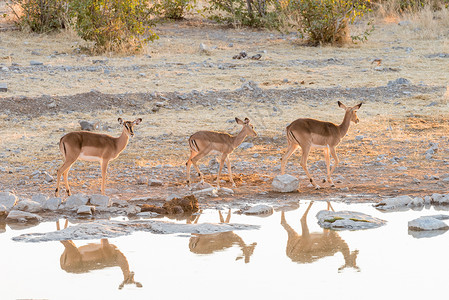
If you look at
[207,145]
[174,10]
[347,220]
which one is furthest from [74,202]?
[174,10]

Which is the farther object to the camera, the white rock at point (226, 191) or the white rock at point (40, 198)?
the white rock at point (226, 191)

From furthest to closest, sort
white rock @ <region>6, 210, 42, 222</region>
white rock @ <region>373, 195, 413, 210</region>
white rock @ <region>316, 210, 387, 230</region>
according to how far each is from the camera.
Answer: white rock @ <region>373, 195, 413, 210</region> → white rock @ <region>6, 210, 42, 222</region> → white rock @ <region>316, 210, 387, 230</region>

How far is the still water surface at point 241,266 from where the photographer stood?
5.86 m

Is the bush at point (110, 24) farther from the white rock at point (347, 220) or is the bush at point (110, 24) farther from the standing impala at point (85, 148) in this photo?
the white rock at point (347, 220)

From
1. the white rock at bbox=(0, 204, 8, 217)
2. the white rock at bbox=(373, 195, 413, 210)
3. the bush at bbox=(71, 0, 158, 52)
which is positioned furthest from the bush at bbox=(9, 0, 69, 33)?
the white rock at bbox=(373, 195, 413, 210)

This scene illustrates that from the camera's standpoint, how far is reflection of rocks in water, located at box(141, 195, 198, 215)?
28.3 feet

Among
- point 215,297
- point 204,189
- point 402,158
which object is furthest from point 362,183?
point 215,297

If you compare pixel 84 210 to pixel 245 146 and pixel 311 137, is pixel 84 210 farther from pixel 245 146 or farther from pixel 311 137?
pixel 245 146

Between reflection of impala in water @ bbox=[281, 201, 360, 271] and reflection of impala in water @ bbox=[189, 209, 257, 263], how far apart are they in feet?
1.37

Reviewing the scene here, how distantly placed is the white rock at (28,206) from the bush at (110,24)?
34.4 ft

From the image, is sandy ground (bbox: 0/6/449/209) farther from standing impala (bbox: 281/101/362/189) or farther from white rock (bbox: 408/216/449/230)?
white rock (bbox: 408/216/449/230)

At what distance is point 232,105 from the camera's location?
14484 mm

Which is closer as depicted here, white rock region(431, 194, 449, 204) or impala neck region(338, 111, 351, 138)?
white rock region(431, 194, 449, 204)

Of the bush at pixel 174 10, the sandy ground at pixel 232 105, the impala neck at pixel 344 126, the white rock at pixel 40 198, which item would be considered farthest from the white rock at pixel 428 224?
the bush at pixel 174 10
